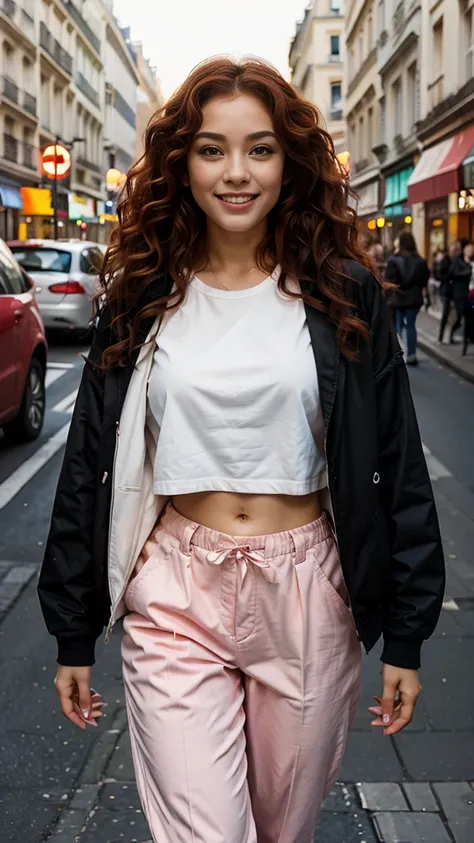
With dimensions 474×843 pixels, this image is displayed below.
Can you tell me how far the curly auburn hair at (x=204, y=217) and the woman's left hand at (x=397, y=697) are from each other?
25.8 inches

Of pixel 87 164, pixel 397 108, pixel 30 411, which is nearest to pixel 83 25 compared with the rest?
pixel 87 164

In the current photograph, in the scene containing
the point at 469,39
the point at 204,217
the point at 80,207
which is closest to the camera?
the point at 204,217

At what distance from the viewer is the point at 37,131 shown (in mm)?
41531

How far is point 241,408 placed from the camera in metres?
2.04

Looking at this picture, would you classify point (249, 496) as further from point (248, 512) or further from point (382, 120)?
point (382, 120)

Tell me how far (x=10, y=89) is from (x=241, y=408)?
37.1 metres

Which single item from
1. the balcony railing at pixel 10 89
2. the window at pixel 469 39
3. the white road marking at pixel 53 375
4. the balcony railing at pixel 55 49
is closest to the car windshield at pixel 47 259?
the white road marking at pixel 53 375

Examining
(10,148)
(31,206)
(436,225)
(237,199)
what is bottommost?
(237,199)

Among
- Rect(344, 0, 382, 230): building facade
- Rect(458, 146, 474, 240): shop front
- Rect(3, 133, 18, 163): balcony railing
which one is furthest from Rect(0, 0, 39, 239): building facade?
Rect(458, 146, 474, 240): shop front

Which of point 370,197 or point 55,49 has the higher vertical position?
point 55,49

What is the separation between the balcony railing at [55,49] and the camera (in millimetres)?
42750

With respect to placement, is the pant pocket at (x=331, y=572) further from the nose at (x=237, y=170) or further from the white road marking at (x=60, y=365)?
the white road marking at (x=60, y=365)

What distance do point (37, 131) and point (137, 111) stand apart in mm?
54096

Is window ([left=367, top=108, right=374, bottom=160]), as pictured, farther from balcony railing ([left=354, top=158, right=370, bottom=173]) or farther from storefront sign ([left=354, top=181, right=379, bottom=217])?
storefront sign ([left=354, top=181, right=379, bottom=217])
